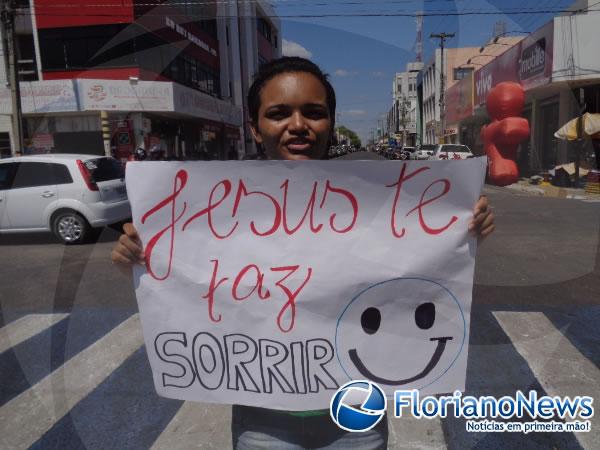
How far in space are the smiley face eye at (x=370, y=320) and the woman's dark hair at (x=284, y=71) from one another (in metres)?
0.64

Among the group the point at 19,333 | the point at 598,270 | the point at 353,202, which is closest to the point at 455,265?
the point at 353,202

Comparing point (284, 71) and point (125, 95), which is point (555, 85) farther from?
point (125, 95)

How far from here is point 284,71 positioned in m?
1.68

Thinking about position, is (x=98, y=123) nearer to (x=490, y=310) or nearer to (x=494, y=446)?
(x=490, y=310)

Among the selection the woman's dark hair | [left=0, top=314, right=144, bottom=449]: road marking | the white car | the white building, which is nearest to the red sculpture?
the woman's dark hair

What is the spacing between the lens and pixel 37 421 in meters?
2.90

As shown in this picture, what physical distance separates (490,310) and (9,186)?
8119 millimetres

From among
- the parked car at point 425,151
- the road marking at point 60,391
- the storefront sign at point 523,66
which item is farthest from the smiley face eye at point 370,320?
the parked car at point 425,151

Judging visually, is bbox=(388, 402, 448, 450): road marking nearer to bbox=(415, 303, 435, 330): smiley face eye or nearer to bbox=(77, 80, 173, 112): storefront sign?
bbox=(415, 303, 435, 330): smiley face eye

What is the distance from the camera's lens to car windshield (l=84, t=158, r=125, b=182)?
8.66 meters

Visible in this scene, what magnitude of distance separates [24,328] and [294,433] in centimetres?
378

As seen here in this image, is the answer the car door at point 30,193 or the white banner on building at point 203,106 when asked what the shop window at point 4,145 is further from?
the car door at point 30,193

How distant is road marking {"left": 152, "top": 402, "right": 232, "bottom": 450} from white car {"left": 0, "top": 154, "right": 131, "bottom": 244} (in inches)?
252

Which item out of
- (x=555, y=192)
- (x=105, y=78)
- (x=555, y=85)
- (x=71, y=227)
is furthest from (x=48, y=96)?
(x=555, y=192)
